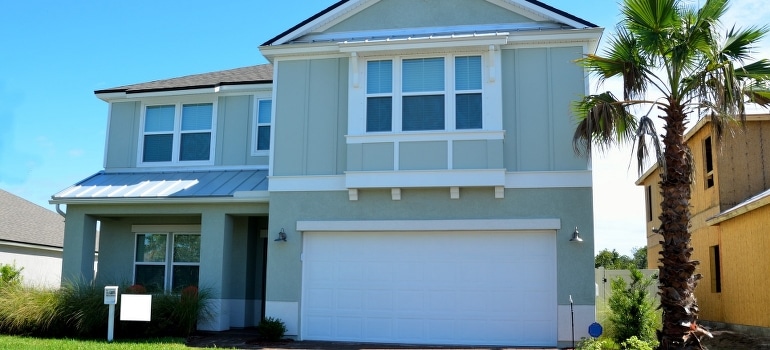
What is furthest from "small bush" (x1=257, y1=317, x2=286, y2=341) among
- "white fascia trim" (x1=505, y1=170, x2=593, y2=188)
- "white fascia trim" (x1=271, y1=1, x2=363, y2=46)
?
"white fascia trim" (x1=271, y1=1, x2=363, y2=46)

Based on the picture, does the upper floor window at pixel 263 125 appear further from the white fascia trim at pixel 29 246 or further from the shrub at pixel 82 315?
the white fascia trim at pixel 29 246

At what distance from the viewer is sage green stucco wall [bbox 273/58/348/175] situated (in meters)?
14.4

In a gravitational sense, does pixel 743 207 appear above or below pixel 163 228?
above

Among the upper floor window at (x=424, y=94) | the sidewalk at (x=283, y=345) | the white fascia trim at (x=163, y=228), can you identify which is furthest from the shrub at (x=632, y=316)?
the white fascia trim at (x=163, y=228)

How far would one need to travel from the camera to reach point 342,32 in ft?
49.5

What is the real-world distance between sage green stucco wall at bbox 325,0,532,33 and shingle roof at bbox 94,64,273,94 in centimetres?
317

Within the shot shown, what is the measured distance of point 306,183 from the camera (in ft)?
47.3

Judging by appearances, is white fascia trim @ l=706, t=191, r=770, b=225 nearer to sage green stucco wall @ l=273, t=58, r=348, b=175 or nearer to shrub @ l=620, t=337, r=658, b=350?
shrub @ l=620, t=337, r=658, b=350

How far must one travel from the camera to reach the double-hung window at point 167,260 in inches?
677

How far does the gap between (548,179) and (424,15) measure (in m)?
4.45

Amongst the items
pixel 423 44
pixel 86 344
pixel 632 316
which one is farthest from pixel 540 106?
pixel 86 344

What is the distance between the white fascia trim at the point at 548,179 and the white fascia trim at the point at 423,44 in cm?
266

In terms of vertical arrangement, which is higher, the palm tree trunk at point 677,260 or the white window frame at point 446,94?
the white window frame at point 446,94

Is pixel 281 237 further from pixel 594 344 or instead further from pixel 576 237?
pixel 594 344
